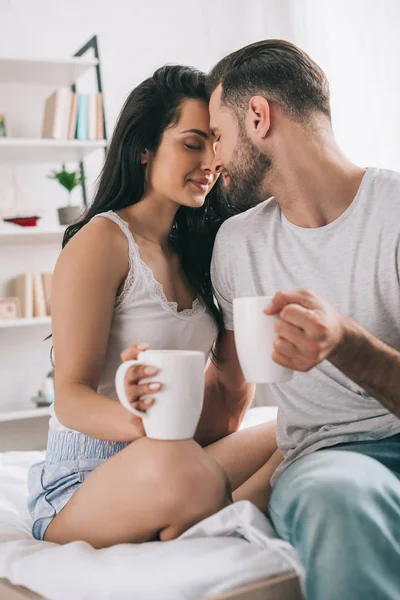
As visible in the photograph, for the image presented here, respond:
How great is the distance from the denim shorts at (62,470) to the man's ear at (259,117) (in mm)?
630

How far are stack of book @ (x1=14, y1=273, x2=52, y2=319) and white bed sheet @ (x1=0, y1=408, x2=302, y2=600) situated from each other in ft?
6.80

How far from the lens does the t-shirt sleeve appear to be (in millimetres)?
1557

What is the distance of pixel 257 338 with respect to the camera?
3.14 ft

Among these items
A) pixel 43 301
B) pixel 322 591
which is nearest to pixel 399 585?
pixel 322 591

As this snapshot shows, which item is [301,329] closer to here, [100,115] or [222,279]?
[222,279]

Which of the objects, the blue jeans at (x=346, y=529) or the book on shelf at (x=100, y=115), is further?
the book on shelf at (x=100, y=115)

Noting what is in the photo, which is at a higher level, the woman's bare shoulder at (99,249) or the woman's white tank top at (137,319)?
the woman's bare shoulder at (99,249)

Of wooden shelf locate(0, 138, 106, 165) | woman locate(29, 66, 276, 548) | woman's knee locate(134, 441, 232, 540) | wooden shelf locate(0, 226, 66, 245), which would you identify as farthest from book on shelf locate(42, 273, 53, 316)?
woman's knee locate(134, 441, 232, 540)

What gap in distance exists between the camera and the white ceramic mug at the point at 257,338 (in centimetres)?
95

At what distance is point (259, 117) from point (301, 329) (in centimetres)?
64

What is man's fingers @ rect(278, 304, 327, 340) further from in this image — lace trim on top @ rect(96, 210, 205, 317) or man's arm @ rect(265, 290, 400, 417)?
lace trim on top @ rect(96, 210, 205, 317)

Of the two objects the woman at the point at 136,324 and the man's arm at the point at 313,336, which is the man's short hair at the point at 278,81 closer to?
the woman at the point at 136,324

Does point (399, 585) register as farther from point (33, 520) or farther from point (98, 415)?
point (33, 520)

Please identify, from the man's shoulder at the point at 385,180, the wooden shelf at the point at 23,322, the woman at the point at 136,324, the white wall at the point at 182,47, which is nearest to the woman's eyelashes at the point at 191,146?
the woman at the point at 136,324
